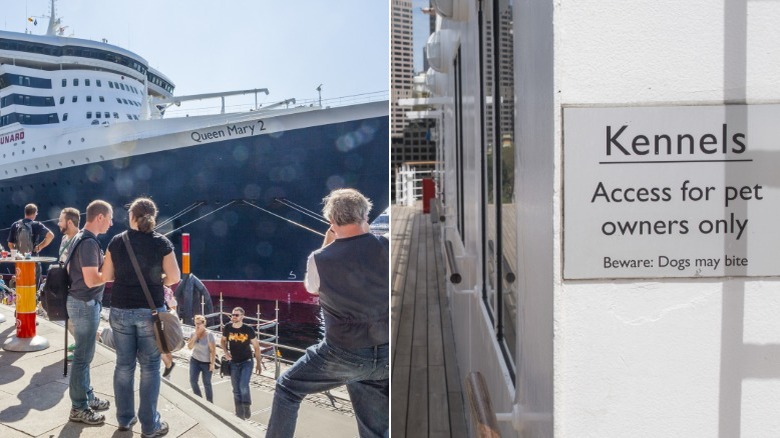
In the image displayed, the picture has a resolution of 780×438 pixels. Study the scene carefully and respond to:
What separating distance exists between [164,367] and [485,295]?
113cm

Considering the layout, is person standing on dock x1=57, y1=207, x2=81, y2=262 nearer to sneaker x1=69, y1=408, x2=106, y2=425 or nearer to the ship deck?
sneaker x1=69, y1=408, x2=106, y2=425

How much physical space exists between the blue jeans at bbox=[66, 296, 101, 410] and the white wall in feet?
5.28

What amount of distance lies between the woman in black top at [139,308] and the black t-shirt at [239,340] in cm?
27

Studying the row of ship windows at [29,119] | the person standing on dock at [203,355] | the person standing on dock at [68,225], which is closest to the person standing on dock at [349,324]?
the person standing on dock at [203,355]

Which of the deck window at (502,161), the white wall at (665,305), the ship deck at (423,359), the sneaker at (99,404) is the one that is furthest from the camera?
the ship deck at (423,359)

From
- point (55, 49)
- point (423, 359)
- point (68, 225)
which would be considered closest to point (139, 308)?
point (68, 225)

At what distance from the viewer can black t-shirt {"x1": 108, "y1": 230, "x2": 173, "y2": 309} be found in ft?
5.93

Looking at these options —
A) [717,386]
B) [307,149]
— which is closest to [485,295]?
[307,149]

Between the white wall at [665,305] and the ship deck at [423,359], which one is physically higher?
the white wall at [665,305]

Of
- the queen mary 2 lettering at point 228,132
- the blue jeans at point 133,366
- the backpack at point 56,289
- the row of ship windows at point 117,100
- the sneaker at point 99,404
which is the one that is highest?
the row of ship windows at point 117,100

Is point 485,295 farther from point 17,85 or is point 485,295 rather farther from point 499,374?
point 17,85

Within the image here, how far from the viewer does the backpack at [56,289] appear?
6.39 feet

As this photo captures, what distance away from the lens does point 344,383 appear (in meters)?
1.58

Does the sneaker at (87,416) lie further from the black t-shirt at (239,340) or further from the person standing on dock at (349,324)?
the person standing on dock at (349,324)
